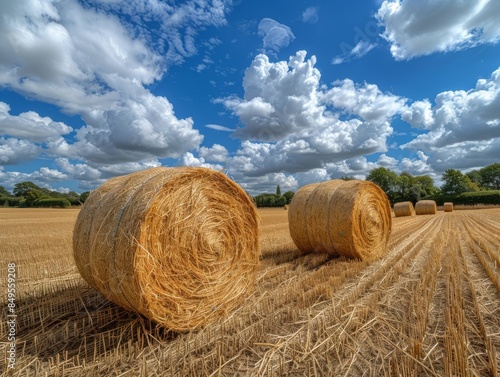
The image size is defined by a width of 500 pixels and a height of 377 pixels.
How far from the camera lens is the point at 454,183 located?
64438 millimetres

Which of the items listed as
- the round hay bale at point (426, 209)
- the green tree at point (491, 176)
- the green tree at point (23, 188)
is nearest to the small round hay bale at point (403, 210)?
the round hay bale at point (426, 209)

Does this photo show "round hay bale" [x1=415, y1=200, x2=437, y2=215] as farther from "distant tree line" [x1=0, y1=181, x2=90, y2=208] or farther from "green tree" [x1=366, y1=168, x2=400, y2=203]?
"green tree" [x1=366, y1=168, x2=400, y2=203]

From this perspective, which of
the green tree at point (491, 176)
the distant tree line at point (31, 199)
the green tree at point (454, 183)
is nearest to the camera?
the distant tree line at point (31, 199)

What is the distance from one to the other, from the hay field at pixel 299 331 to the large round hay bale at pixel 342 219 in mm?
1343

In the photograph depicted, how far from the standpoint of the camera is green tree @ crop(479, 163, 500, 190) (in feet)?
264

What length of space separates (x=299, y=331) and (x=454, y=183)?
7497cm

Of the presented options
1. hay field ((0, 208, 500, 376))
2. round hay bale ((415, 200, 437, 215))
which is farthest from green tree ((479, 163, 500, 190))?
hay field ((0, 208, 500, 376))

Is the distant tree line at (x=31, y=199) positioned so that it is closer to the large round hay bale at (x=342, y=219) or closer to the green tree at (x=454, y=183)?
the large round hay bale at (x=342, y=219)

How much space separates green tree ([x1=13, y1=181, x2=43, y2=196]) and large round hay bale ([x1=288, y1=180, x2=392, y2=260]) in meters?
90.6

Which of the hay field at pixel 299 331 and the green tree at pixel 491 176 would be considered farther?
the green tree at pixel 491 176

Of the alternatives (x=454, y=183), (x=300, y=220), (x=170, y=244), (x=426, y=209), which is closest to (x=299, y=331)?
(x=170, y=244)

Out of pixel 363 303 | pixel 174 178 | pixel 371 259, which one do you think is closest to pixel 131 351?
pixel 174 178

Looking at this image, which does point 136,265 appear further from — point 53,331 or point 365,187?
point 365,187

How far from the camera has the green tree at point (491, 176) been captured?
80.5m
